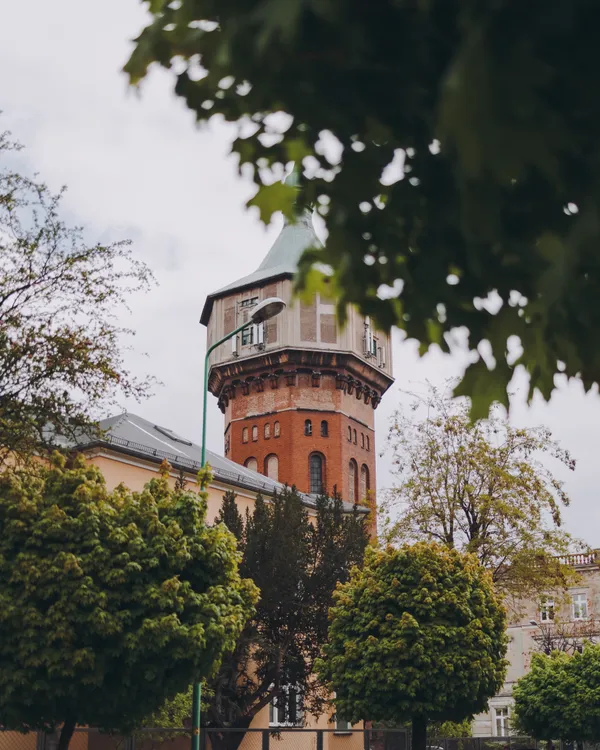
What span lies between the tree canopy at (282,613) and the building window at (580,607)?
2833cm

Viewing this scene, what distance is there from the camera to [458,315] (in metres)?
3.54

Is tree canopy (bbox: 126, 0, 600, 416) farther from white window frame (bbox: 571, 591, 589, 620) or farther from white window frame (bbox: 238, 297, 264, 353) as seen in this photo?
white window frame (bbox: 571, 591, 589, 620)

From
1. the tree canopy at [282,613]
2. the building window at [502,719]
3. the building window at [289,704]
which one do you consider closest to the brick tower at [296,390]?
the building window at [502,719]

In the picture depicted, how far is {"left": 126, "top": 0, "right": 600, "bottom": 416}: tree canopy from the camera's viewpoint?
2.44 meters

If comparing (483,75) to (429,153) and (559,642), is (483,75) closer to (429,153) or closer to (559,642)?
(429,153)

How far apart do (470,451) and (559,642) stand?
926 inches

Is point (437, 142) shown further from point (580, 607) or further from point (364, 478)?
point (580, 607)

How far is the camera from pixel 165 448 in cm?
3794

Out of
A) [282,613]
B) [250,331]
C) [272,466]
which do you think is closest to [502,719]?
[272,466]

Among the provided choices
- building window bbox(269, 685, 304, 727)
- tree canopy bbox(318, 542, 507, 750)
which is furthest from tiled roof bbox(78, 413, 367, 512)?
tree canopy bbox(318, 542, 507, 750)

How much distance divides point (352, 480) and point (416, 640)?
35.5m

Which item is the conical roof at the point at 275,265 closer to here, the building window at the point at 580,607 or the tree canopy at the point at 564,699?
the building window at the point at 580,607

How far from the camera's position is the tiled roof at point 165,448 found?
34.7 meters

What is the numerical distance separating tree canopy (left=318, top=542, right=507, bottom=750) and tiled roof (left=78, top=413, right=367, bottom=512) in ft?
41.6
